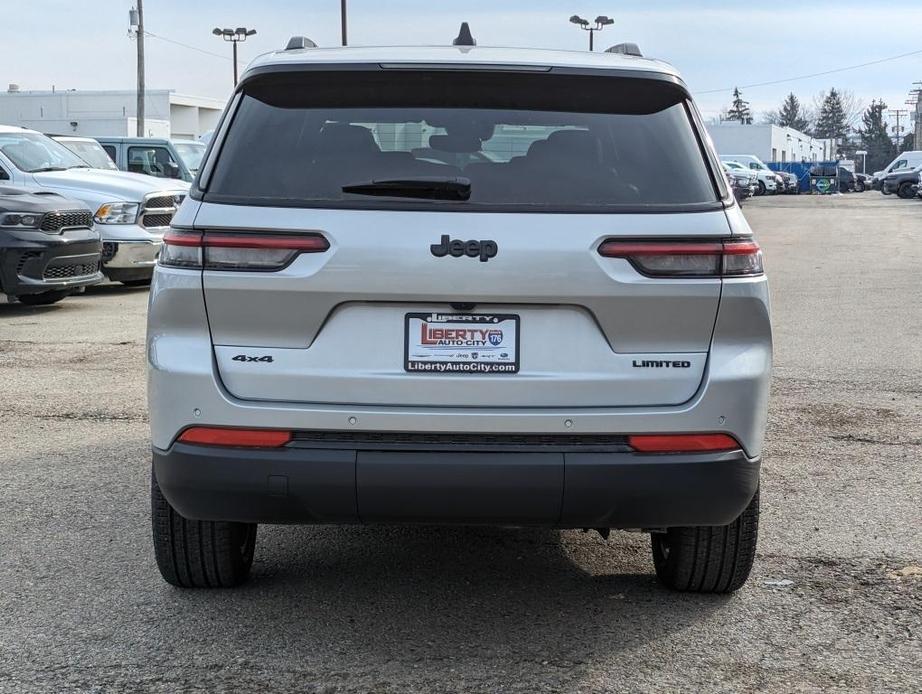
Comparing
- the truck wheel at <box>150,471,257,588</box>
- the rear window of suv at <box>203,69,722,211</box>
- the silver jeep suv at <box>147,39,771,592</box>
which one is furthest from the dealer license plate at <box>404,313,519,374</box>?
the truck wheel at <box>150,471,257,588</box>

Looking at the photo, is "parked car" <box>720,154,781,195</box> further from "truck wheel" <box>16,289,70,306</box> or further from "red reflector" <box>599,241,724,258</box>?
"red reflector" <box>599,241,724,258</box>

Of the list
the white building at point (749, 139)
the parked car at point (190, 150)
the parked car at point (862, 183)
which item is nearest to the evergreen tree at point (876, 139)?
the white building at point (749, 139)

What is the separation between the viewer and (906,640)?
12.9 feet

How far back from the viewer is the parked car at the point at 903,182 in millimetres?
57219

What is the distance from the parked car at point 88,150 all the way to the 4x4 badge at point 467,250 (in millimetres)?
14711

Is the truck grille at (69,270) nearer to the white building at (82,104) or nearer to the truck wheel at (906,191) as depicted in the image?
the truck wheel at (906,191)

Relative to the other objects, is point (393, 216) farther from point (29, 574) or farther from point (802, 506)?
point (802, 506)

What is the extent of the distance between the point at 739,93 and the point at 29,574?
17366 centimetres

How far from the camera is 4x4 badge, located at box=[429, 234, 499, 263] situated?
11.5ft

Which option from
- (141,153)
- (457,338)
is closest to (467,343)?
(457,338)

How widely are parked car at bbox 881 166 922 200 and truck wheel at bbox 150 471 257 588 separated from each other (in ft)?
186

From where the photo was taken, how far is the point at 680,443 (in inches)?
141

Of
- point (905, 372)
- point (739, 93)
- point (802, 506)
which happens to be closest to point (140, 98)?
point (905, 372)

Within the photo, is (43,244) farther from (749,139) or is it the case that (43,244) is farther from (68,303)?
(749,139)
